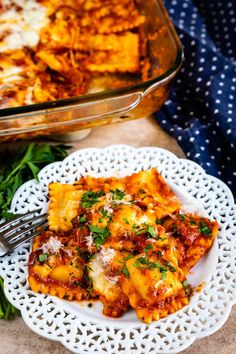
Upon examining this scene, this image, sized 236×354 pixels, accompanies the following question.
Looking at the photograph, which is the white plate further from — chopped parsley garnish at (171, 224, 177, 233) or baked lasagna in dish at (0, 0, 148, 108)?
baked lasagna in dish at (0, 0, 148, 108)

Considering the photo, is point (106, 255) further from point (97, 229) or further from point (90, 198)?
point (90, 198)

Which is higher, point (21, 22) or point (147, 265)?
point (21, 22)

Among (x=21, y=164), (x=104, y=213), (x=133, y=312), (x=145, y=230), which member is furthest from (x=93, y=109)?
(x=133, y=312)

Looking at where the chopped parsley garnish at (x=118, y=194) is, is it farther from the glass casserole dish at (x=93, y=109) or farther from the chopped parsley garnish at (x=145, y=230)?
the glass casserole dish at (x=93, y=109)

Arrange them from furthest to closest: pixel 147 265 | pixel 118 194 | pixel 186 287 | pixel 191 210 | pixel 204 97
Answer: pixel 204 97, pixel 191 210, pixel 118 194, pixel 186 287, pixel 147 265

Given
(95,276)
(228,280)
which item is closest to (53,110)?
(95,276)

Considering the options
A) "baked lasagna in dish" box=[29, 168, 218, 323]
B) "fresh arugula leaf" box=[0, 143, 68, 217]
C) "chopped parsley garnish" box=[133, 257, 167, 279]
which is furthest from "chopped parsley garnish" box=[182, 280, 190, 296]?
"fresh arugula leaf" box=[0, 143, 68, 217]

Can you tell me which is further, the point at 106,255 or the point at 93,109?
the point at 93,109
